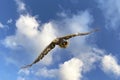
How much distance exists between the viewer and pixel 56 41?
31.0 meters

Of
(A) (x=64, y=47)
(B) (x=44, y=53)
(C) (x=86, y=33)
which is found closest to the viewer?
(C) (x=86, y=33)

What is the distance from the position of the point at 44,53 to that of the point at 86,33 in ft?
22.8

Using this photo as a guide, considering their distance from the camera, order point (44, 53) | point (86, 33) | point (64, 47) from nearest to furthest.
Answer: point (86, 33) < point (44, 53) < point (64, 47)

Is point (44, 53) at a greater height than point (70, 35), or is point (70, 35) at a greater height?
point (70, 35)

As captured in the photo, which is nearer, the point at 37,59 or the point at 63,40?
the point at 37,59

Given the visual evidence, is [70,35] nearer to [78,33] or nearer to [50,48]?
[78,33]

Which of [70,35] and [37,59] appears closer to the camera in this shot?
[37,59]

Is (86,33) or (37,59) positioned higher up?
(86,33)

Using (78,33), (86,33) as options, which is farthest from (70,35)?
(86,33)

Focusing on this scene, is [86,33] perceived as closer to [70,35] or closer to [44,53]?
[70,35]

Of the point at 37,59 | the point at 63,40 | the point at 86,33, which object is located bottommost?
the point at 37,59

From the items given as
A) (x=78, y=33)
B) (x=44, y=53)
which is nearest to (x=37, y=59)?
(x=44, y=53)

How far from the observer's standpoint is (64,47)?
31.4 meters

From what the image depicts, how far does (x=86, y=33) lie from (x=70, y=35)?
11.5 ft
